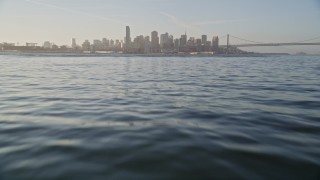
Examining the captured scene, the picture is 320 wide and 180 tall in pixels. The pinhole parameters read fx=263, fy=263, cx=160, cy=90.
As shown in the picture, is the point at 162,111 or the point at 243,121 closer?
the point at 243,121

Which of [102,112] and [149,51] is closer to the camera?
[102,112]

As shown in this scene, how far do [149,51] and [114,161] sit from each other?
189484 millimetres

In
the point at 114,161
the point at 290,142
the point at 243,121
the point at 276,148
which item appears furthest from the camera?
the point at 243,121

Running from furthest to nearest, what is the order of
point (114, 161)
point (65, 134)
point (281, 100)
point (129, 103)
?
1. point (281, 100)
2. point (129, 103)
3. point (65, 134)
4. point (114, 161)

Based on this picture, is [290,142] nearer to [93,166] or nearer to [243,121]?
[243,121]

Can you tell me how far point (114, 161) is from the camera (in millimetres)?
4020

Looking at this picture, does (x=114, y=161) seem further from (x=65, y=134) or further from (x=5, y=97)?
(x=5, y=97)

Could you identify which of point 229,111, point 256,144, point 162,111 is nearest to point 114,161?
point 256,144

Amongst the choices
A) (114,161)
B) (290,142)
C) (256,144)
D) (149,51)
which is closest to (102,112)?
(114,161)

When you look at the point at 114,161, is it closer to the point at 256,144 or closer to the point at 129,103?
the point at 256,144

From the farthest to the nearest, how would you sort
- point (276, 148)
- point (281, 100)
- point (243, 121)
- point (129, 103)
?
point (281, 100)
point (129, 103)
point (243, 121)
point (276, 148)

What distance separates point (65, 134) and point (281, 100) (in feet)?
25.4

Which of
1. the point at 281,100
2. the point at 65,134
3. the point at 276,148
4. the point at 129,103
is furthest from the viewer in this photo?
the point at 281,100

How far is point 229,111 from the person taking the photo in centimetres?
779
